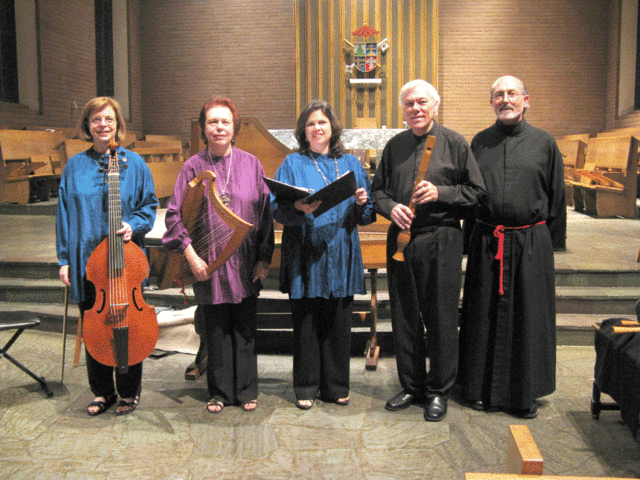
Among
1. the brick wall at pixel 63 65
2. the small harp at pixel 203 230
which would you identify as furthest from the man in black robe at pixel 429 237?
the brick wall at pixel 63 65

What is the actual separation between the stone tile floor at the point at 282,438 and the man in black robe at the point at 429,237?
12.0 inches

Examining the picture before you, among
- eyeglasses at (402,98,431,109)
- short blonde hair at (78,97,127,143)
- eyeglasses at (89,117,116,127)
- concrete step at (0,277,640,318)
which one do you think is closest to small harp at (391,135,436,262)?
eyeglasses at (402,98,431,109)

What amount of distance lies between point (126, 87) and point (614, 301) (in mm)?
10294

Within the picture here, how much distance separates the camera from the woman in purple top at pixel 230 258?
9.55 feet

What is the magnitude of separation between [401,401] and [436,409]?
200 millimetres

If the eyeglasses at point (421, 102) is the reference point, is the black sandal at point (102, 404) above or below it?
below

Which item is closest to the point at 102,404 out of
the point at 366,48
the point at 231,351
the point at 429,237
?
the point at 231,351

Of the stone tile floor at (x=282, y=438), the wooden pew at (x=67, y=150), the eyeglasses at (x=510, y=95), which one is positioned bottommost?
the stone tile floor at (x=282, y=438)

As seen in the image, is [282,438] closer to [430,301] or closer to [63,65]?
[430,301]

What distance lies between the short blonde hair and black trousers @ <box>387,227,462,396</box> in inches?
57.3

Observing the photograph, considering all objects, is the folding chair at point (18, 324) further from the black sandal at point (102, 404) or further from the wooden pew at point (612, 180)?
the wooden pew at point (612, 180)

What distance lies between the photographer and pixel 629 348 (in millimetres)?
2562

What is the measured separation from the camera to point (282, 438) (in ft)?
9.12

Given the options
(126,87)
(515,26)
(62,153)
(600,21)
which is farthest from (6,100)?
(600,21)
